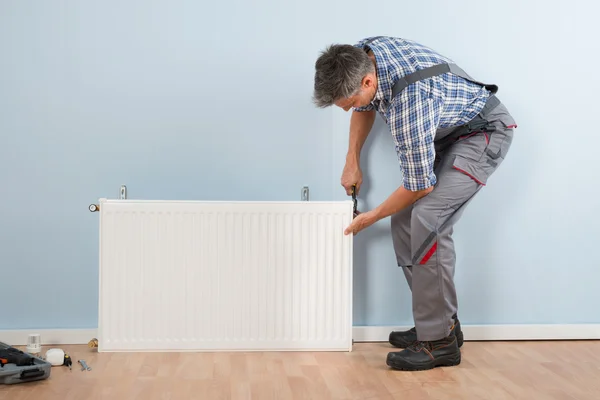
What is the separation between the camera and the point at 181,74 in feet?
8.33

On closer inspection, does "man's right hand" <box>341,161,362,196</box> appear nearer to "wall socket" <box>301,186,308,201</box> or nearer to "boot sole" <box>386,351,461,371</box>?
"wall socket" <box>301,186,308,201</box>

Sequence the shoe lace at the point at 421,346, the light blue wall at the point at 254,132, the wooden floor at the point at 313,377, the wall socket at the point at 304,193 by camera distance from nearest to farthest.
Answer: the wooden floor at the point at 313,377
the shoe lace at the point at 421,346
the light blue wall at the point at 254,132
the wall socket at the point at 304,193

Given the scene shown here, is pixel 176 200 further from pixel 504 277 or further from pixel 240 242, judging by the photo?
pixel 504 277

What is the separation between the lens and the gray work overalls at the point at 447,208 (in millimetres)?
2336

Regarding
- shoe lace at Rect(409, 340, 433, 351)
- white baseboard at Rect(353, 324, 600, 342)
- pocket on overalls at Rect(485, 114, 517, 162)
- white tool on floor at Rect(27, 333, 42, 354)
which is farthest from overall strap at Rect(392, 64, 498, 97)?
white tool on floor at Rect(27, 333, 42, 354)

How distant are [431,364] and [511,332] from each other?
59cm

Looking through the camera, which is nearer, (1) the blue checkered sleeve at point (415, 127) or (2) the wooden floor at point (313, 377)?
(2) the wooden floor at point (313, 377)

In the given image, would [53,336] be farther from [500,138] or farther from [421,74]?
[500,138]

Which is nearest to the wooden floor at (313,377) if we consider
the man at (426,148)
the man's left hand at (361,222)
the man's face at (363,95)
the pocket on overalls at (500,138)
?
the man at (426,148)

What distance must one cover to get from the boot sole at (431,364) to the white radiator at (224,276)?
26 cm

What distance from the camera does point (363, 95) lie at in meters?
2.13

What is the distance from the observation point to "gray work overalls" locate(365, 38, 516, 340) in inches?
92.0

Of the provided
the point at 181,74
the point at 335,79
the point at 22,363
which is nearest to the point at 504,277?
the point at 335,79

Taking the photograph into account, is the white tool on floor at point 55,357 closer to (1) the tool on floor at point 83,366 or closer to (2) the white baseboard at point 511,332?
(1) the tool on floor at point 83,366
